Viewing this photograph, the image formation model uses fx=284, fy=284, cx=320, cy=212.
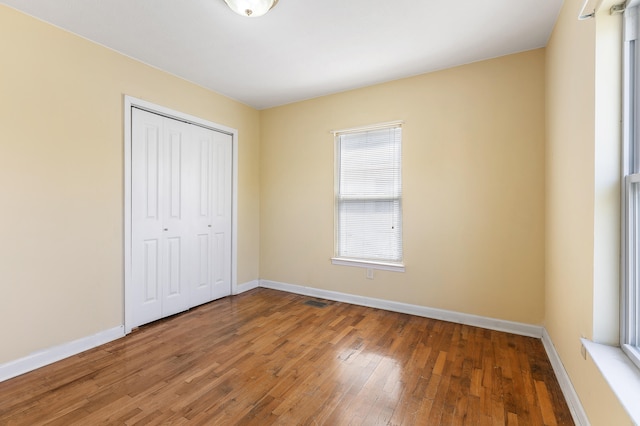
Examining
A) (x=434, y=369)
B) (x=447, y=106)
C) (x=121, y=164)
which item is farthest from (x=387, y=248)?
(x=121, y=164)

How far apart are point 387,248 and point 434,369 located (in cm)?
153

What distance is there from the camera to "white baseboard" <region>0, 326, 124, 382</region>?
6.92ft

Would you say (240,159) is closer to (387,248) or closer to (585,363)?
(387,248)

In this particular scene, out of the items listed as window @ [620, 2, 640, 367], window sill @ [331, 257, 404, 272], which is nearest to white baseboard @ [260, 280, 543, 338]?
window sill @ [331, 257, 404, 272]

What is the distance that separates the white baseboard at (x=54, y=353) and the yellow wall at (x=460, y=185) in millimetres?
2357

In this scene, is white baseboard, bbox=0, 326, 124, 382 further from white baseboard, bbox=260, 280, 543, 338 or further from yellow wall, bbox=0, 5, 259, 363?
white baseboard, bbox=260, 280, 543, 338

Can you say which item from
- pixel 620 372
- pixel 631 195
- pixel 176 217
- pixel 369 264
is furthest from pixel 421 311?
pixel 176 217

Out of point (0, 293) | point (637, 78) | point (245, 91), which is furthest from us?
point (245, 91)

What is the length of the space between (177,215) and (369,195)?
7.71 feet

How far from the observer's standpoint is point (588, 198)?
61.1 inches

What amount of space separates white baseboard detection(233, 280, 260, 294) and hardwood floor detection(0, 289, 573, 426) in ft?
3.64

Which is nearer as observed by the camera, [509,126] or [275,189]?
[509,126]

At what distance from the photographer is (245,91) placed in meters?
3.75

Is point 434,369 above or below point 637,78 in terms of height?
below
